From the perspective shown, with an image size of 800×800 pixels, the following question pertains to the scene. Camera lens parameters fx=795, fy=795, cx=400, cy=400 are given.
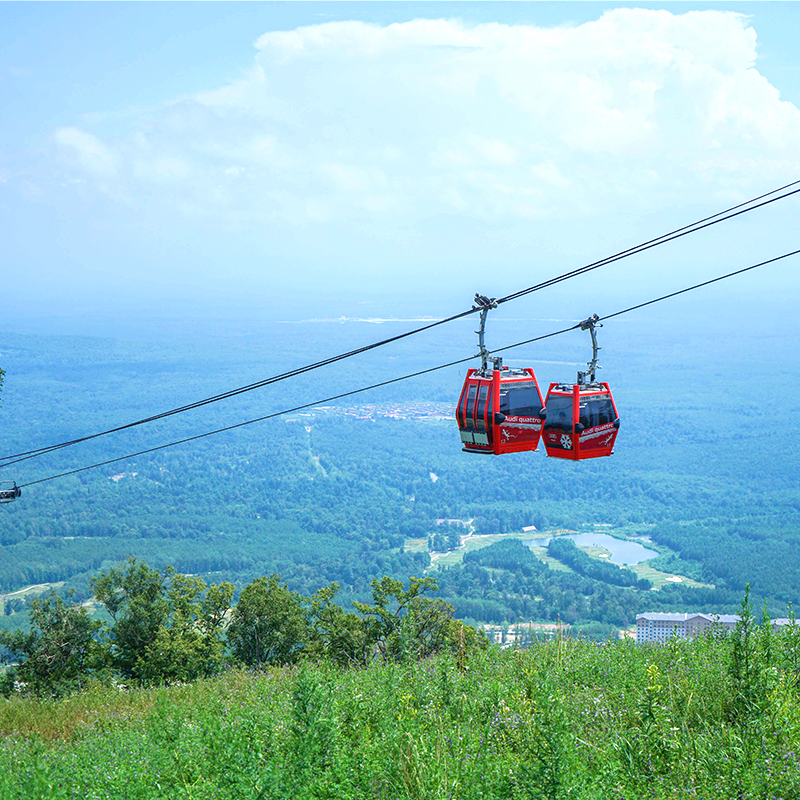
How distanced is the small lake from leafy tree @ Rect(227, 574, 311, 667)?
108767 mm

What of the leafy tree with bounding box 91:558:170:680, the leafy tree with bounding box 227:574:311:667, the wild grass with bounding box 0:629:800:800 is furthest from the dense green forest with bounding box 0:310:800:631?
the wild grass with bounding box 0:629:800:800

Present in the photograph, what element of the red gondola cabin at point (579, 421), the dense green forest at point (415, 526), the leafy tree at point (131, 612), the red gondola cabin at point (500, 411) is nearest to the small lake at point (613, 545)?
the dense green forest at point (415, 526)

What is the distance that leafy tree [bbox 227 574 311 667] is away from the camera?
879 inches

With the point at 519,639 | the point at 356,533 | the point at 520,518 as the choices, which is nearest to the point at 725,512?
the point at 520,518

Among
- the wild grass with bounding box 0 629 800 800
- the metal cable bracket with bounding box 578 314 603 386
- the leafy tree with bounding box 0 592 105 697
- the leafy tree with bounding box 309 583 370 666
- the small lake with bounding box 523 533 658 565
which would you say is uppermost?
the metal cable bracket with bounding box 578 314 603 386

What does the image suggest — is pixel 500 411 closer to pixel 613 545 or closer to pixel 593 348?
pixel 593 348

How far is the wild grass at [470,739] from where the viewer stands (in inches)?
248

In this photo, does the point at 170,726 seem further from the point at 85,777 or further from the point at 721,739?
the point at 721,739

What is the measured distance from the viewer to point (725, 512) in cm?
14850

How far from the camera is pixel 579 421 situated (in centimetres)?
827

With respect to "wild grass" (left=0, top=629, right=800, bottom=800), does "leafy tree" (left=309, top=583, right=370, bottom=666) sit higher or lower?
lower

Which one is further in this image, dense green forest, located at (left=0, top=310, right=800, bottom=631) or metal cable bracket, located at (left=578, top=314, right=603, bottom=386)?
dense green forest, located at (left=0, top=310, right=800, bottom=631)

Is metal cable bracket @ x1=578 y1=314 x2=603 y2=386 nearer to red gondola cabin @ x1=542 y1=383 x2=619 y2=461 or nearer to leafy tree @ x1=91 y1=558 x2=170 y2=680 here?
red gondola cabin @ x1=542 y1=383 x2=619 y2=461

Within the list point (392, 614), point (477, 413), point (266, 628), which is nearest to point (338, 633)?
point (392, 614)
